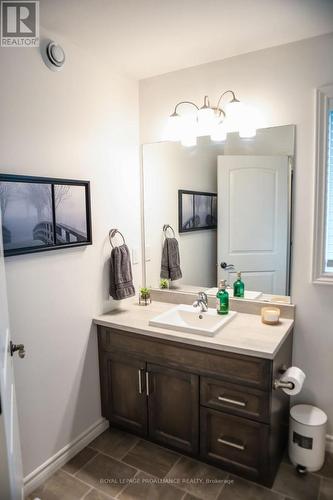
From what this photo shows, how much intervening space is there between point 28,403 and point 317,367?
5.73 feet

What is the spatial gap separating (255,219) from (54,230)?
4.24 ft

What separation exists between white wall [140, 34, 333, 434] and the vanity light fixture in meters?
0.10

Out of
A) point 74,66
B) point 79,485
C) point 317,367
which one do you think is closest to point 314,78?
point 74,66

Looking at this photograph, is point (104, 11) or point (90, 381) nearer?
point (104, 11)

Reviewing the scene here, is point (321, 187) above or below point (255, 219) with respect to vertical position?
above

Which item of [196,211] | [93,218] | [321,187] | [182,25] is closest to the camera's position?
[182,25]

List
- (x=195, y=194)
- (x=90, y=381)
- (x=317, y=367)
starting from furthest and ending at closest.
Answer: (x=195, y=194), (x=90, y=381), (x=317, y=367)

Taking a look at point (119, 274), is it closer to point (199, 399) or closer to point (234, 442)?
point (199, 399)

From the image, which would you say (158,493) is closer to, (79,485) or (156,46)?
(79,485)

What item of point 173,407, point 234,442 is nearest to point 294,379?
point 234,442

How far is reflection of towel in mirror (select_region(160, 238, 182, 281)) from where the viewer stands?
2.60 m

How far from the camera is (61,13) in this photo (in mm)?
1701

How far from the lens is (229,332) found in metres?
2.00

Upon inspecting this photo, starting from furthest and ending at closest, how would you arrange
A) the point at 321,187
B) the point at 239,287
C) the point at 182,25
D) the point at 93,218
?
1. the point at 239,287
2. the point at 93,218
3. the point at 321,187
4. the point at 182,25
